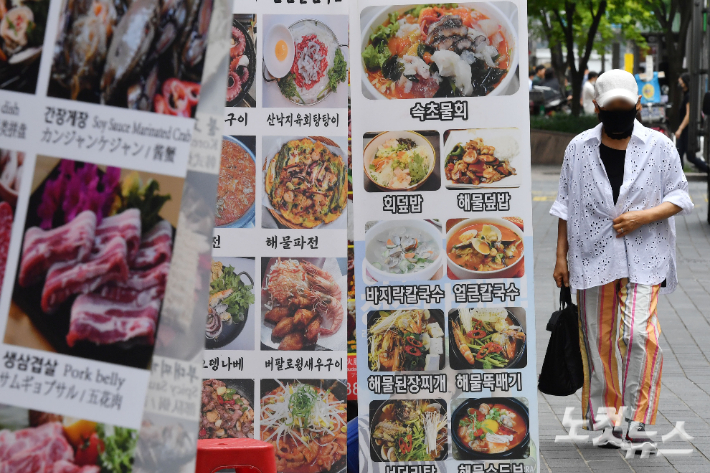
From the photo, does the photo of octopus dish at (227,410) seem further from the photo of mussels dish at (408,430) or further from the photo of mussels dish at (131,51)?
the photo of mussels dish at (131,51)

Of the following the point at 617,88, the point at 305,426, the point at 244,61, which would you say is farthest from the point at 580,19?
the point at 305,426

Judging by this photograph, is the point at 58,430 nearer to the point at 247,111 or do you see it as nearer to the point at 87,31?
the point at 87,31

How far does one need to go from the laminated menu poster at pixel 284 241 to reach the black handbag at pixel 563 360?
138 cm

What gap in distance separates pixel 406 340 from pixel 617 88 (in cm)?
173

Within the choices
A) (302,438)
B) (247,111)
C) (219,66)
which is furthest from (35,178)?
(302,438)

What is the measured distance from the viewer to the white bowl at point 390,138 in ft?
12.9

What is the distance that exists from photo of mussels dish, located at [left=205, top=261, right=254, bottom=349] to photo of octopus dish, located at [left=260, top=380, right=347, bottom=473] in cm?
25

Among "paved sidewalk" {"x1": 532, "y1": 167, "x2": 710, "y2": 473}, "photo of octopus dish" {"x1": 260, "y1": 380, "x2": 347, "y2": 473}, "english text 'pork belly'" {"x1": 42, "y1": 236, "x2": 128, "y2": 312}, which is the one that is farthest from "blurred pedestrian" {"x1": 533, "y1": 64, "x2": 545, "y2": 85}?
"english text 'pork belly'" {"x1": 42, "y1": 236, "x2": 128, "y2": 312}

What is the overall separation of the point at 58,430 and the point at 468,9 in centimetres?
240

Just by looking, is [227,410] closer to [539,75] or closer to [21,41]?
[21,41]

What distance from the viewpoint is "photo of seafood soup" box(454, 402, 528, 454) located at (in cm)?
399

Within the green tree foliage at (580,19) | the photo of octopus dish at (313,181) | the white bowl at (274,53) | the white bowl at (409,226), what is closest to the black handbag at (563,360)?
the white bowl at (409,226)

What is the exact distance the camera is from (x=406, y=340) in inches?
158

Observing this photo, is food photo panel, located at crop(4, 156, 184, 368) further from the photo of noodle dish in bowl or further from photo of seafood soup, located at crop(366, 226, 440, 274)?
the photo of noodle dish in bowl
